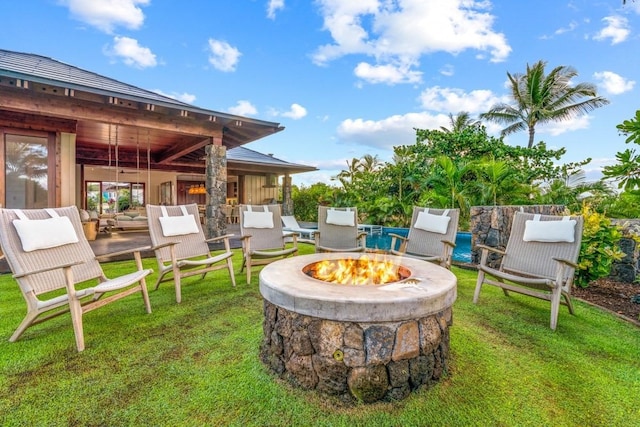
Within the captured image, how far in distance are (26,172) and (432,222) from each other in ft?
25.2

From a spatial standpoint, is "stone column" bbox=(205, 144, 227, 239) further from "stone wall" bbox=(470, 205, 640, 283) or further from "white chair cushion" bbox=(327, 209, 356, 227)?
"stone wall" bbox=(470, 205, 640, 283)

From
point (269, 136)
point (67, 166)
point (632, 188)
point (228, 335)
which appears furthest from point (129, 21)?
point (632, 188)

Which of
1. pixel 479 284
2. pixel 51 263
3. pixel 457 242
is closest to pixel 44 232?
pixel 51 263

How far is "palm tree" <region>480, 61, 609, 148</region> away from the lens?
16.7 m

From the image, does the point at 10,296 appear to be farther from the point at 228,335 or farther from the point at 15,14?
the point at 15,14

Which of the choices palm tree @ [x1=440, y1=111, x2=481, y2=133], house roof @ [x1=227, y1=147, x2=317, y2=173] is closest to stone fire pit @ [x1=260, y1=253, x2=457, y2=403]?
house roof @ [x1=227, y1=147, x2=317, y2=173]

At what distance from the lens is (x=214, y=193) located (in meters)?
6.76

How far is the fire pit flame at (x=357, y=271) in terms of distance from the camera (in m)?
2.33

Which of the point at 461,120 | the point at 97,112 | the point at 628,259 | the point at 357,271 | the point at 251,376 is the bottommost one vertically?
the point at 251,376

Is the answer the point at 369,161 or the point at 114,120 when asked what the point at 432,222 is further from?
the point at 369,161

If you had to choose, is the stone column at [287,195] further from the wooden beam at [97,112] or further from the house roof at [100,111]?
the wooden beam at [97,112]

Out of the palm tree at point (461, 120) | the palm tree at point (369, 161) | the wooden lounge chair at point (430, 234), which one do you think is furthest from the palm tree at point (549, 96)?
the wooden lounge chair at point (430, 234)

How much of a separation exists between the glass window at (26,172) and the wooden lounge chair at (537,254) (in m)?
8.03

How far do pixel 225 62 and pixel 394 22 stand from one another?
16.6 ft
